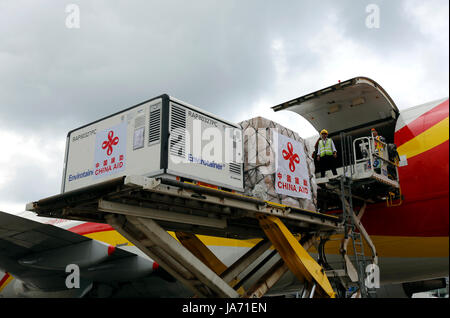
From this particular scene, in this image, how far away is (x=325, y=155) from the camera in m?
9.96

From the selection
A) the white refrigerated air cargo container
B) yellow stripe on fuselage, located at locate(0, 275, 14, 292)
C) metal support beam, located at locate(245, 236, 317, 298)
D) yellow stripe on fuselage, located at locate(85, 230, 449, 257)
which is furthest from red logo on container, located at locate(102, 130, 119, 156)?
yellow stripe on fuselage, located at locate(0, 275, 14, 292)

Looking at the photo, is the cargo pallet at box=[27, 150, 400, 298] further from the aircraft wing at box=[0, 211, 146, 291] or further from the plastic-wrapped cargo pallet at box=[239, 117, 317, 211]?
the aircraft wing at box=[0, 211, 146, 291]

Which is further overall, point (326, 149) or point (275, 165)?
point (326, 149)

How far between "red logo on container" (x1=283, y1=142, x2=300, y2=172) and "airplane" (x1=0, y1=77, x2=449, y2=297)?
2085mm

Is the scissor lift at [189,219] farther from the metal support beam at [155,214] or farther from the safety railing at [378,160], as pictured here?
the safety railing at [378,160]

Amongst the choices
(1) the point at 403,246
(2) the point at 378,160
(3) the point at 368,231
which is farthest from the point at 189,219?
(1) the point at 403,246

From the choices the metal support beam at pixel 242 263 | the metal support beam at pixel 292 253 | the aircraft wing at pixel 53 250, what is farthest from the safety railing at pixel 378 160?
the aircraft wing at pixel 53 250

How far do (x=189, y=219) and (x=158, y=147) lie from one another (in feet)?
5.48

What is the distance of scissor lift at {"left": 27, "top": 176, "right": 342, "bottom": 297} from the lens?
21.2 ft

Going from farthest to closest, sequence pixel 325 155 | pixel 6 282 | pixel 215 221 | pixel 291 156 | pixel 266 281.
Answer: pixel 6 282
pixel 325 155
pixel 291 156
pixel 266 281
pixel 215 221

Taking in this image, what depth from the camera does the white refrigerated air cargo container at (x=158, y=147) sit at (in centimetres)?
659

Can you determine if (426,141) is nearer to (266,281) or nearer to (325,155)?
(325,155)

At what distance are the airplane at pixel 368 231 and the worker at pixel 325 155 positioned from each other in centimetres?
109
